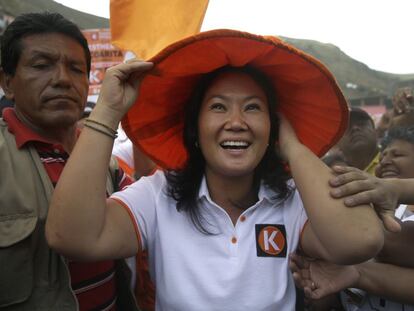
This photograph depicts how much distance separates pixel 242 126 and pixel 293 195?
394mm

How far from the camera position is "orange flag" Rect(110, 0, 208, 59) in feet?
5.65

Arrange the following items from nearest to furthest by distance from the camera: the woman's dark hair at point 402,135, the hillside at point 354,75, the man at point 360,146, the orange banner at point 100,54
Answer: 1. the woman's dark hair at point 402,135
2. the man at point 360,146
3. the orange banner at point 100,54
4. the hillside at point 354,75

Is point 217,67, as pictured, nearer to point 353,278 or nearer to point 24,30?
point 24,30

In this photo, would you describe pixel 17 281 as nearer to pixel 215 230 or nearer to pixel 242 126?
pixel 215 230

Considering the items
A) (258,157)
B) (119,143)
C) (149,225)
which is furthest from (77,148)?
(119,143)

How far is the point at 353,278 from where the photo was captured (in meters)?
1.70

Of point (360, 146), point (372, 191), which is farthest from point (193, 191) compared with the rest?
point (360, 146)

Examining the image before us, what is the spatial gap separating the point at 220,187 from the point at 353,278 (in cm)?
64

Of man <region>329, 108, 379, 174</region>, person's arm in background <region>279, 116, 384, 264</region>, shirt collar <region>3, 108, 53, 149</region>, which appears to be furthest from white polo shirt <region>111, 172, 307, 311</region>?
man <region>329, 108, 379, 174</region>

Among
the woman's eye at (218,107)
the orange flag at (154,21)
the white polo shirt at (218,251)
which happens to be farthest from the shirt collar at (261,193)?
the orange flag at (154,21)

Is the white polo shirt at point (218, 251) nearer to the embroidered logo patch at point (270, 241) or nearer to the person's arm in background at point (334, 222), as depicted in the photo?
the embroidered logo patch at point (270, 241)

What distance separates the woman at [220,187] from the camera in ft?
4.69

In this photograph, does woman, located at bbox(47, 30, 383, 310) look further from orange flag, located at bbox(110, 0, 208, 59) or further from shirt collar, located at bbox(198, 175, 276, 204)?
orange flag, located at bbox(110, 0, 208, 59)

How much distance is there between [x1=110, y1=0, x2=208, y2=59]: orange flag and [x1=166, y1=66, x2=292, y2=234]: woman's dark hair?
0.22m
